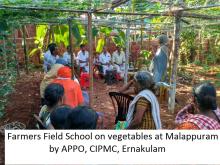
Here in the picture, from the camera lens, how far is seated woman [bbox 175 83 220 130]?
2.72m

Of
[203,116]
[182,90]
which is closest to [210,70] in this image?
[182,90]

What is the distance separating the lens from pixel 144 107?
3668 mm

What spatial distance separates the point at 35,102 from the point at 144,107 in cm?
538

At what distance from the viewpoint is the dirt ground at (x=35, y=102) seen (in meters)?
6.86

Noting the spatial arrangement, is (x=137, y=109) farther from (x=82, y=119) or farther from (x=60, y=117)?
(x=82, y=119)

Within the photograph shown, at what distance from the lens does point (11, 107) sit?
7.78 meters

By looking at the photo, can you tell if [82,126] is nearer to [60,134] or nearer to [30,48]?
[60,134]

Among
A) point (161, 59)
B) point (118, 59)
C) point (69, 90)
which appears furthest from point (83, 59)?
point (69, 90)

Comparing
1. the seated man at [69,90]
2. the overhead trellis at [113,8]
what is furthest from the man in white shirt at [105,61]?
the seated man at [69,90]

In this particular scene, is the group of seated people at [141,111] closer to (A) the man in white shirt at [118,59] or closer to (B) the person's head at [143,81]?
(B) the person's head at [143,81]

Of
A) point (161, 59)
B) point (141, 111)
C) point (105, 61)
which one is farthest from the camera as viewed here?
point (105, 61)

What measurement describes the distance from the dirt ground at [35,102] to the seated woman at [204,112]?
320 centimetres

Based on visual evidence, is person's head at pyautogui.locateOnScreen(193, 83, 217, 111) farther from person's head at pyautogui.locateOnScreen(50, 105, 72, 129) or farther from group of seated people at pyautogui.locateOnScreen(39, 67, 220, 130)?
person's head at pyautogui.locateOnScreen(50, 105, 72, 129)

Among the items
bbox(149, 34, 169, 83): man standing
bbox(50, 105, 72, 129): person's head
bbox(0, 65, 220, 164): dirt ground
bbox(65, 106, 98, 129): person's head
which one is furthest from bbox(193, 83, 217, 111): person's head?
bbox(149, 34, 169, 83): man standing
